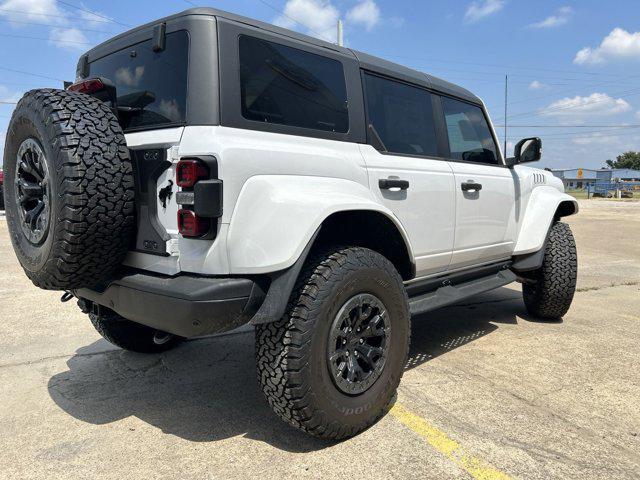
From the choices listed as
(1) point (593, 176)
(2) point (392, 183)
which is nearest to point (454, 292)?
(2) point (392, 183)

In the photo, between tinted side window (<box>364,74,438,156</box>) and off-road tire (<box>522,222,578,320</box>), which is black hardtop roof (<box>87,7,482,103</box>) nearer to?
tinted side window (<box>364,74,438,156</box>)

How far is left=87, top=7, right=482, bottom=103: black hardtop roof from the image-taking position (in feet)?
7.52

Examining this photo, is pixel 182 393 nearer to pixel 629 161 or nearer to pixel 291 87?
pixel 291 87

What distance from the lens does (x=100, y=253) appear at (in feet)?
7.18

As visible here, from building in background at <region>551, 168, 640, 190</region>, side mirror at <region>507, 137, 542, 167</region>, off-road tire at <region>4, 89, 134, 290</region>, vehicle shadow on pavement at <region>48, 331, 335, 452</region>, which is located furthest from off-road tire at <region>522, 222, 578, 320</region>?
building in background at <region>551, 168, 640, 190</region>

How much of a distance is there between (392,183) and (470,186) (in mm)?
982

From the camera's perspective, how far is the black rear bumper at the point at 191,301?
2.04 m

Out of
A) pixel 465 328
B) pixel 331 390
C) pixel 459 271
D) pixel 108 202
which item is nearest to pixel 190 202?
pixel 108 202

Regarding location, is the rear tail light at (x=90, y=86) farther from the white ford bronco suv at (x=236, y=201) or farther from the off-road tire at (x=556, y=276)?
the off-road tire at (x=556, y=276)

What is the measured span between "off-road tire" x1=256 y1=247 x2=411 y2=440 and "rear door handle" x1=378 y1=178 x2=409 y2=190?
1.60 ft

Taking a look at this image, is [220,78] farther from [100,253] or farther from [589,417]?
[589,417]

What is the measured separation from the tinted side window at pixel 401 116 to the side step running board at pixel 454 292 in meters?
0.98

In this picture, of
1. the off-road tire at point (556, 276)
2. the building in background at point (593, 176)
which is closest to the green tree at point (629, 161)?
the building in background at point (593, 176)

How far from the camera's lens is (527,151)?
4121 millimetres
